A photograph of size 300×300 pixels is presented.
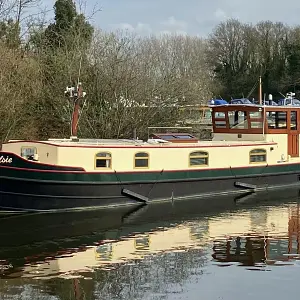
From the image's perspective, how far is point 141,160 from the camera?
17.5 meters

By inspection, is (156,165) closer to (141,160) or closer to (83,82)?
(141,160)

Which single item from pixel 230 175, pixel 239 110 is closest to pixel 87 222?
pixel 230 175

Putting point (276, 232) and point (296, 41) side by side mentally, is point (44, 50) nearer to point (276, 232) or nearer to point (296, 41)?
point (276, 232)

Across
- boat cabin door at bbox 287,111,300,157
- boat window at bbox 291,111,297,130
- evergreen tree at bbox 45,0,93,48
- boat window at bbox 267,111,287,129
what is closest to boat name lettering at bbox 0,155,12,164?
boat window at bbox 267,111,287,129

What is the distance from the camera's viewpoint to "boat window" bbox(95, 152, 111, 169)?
1673 cm

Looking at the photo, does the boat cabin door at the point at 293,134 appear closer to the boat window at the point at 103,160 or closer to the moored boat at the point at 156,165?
the moored boat at the point at 156,165

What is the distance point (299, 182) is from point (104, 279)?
490 inches

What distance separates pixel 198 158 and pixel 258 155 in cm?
253

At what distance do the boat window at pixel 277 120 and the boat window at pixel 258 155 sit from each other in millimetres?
1120

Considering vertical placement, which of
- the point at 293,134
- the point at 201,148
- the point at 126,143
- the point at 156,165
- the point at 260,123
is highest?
the point at 260,123

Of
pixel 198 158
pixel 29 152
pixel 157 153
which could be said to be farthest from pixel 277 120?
pixel 29 152

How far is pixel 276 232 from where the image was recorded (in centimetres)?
1407

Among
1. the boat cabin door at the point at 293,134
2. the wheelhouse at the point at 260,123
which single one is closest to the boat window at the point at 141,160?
the wheelhouse at the point at 260,123

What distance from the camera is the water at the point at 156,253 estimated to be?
973cm
